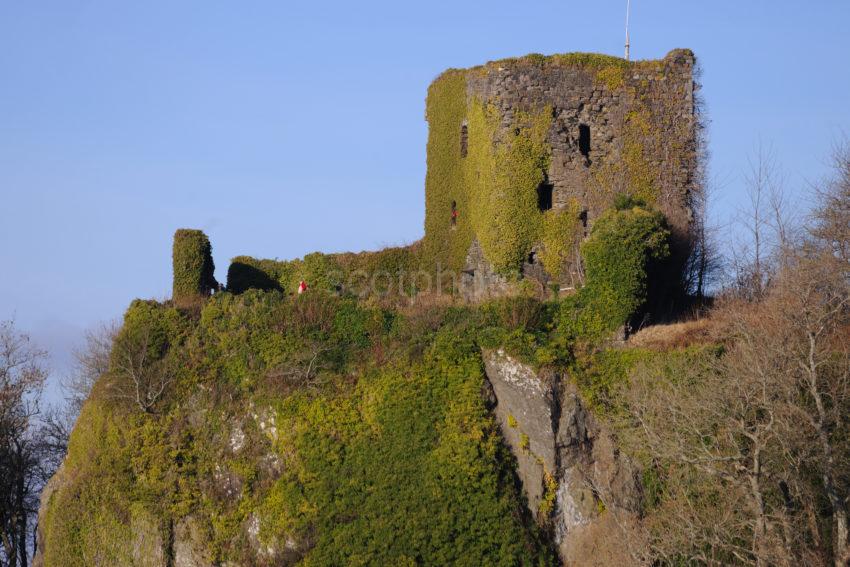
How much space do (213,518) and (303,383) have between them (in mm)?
4130

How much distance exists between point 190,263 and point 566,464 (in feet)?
43.7

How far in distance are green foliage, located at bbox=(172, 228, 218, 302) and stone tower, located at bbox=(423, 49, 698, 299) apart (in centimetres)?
750

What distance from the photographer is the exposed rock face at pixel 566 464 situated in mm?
35562

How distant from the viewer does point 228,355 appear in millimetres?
39875

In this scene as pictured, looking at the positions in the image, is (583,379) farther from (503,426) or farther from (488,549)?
(488,549)

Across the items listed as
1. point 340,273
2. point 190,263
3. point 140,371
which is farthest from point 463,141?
point 140,371

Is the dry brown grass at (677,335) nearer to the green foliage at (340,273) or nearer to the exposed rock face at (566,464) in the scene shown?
the exposed rock face at (566,464)

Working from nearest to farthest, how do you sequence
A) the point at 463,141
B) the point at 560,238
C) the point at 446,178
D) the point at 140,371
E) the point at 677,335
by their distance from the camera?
1. the point at 677,335
2. the point at 140,371
3. the point at 560,238
4. the point at 463,141
5. the point at 446,178

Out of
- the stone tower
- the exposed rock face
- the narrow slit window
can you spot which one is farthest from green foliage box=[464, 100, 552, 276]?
the exposed rock face

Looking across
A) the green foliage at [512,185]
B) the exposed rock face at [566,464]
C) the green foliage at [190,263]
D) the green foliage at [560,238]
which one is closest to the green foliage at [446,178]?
the green foliage at [512,185]

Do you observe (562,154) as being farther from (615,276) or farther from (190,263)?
(190,263)

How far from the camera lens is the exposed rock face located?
3556 cm

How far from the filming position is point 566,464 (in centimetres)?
3647

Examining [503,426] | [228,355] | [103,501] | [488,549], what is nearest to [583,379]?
[503,426]
